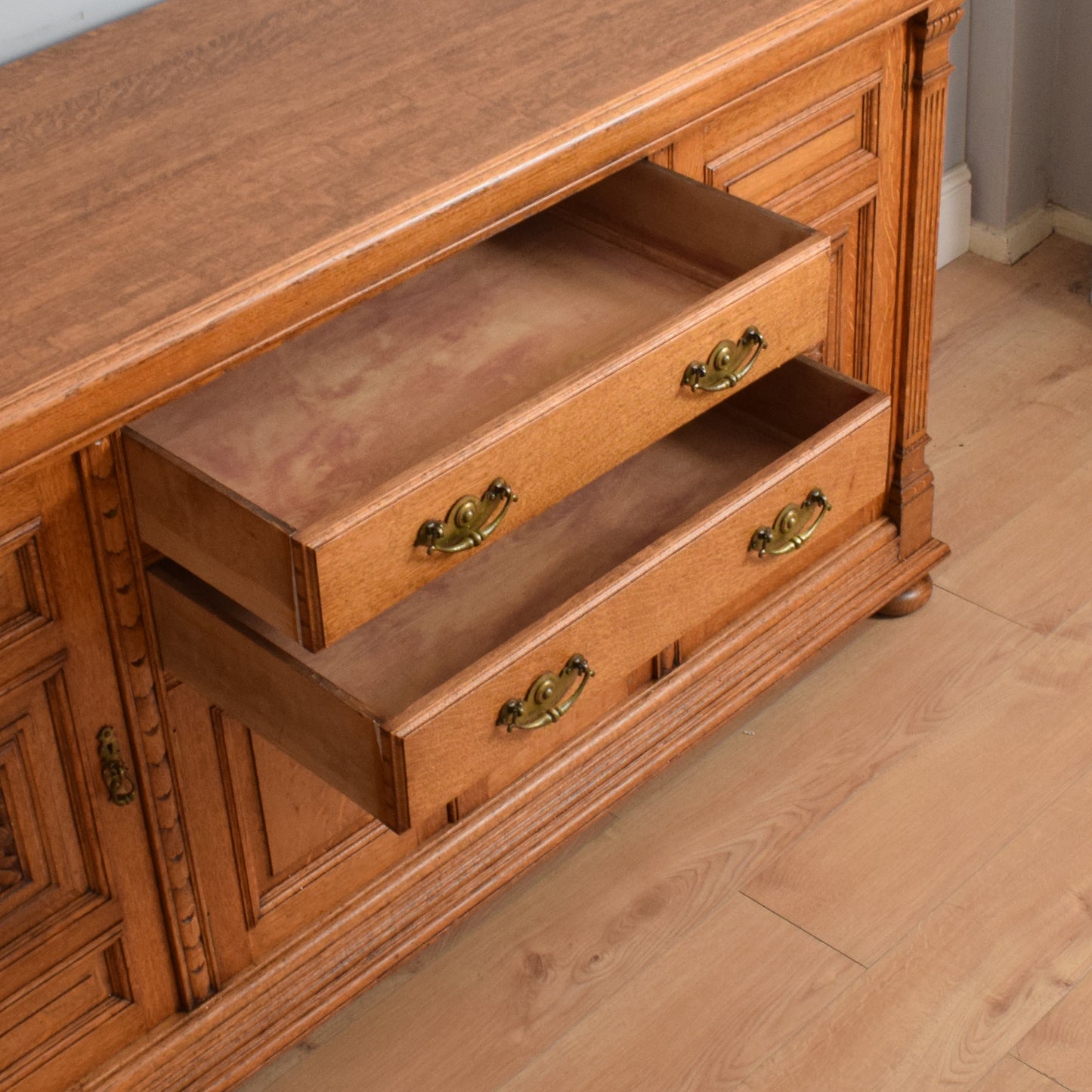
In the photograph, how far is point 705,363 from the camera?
54.2 inches

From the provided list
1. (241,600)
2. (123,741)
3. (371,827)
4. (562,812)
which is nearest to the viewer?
(241,600)

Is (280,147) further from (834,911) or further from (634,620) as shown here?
(834,911)

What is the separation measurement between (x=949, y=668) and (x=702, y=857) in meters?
0.43

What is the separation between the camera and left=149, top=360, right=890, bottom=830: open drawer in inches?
49.4

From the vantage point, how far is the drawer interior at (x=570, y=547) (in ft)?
4.55

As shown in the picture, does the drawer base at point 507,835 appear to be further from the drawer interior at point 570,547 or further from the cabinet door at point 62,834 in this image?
the drawer interior at point 570,547

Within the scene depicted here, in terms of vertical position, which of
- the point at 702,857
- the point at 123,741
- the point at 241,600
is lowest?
the point at 702,857

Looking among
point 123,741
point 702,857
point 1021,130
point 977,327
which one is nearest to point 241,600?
point 123,741

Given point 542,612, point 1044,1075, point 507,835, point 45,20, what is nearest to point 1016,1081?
point 1044,1075

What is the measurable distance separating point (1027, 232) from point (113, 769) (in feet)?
6.58

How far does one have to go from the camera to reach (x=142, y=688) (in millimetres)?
1356

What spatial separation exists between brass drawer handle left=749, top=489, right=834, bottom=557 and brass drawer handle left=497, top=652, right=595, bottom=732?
0.21 m

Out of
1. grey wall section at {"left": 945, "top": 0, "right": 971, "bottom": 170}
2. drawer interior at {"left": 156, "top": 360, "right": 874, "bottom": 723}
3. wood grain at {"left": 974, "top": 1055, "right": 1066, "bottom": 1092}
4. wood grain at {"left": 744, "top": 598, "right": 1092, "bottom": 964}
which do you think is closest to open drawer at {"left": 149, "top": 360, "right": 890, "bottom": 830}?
drawer interior at {"left": 156, "top": 360, "right": 874, "bottom": 723}

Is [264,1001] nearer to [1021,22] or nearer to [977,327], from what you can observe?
[977,327]
